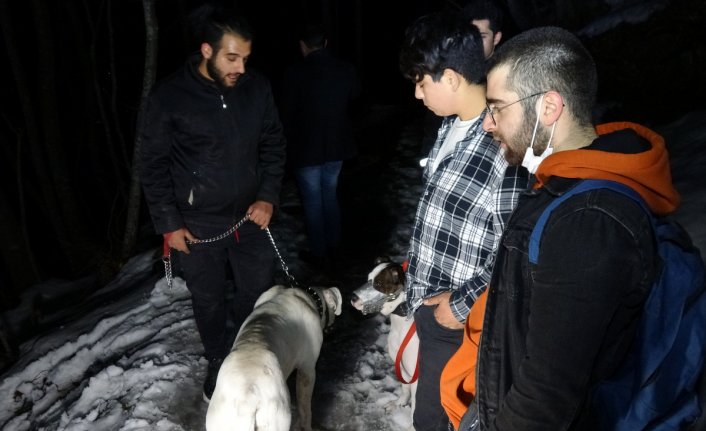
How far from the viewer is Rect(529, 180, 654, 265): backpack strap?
45.9 inches

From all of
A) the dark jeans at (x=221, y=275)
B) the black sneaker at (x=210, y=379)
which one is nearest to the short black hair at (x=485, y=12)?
the dark jeans at (x=221, y=275)

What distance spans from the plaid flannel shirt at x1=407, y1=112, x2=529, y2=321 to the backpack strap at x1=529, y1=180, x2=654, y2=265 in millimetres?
571

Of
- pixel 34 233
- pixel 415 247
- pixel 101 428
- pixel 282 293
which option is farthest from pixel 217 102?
pixel 34 233

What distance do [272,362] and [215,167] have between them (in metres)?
1.31

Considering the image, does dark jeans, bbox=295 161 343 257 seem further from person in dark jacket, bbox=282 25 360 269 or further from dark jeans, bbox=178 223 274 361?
dark jeans, bbox=178 223 274 361

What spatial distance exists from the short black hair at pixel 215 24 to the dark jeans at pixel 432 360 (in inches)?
75.1

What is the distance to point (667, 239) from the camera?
4.07ft

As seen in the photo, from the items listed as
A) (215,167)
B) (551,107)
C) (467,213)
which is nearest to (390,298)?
(467,213)

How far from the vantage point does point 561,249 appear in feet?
3.80

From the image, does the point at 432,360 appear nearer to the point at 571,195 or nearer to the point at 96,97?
the point at 571,195

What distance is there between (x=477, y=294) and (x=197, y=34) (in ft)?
7.17

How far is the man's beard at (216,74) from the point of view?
271 cm

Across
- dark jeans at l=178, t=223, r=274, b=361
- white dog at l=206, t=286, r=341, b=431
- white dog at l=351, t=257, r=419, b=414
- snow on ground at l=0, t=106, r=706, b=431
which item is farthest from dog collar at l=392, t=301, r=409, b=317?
dark jeans at l=178, t=223, r=274, b=361

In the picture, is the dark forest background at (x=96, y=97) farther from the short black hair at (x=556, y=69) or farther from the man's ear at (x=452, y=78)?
the short black hair at (x=556, y=69)
